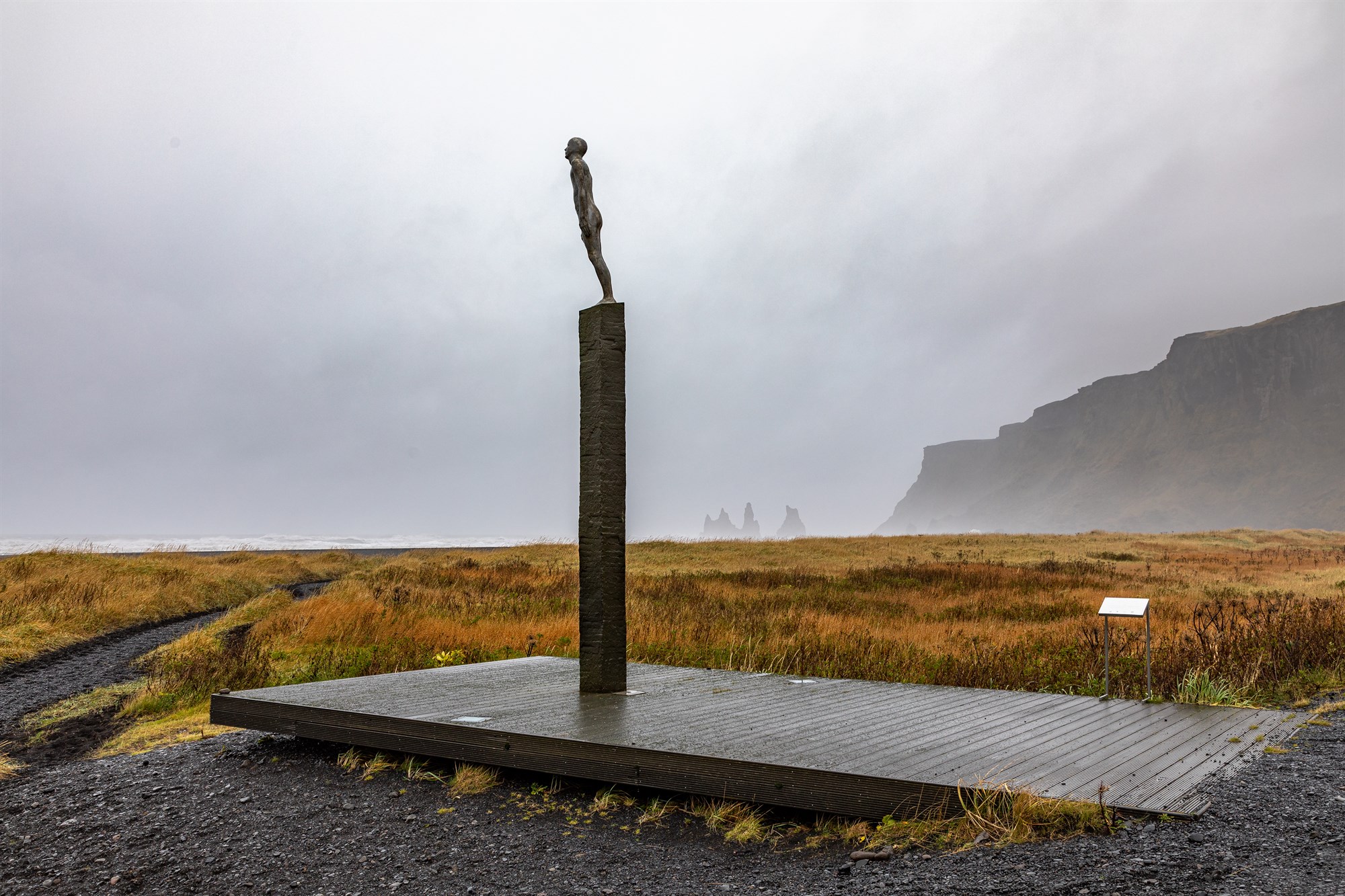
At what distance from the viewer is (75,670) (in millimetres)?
11781

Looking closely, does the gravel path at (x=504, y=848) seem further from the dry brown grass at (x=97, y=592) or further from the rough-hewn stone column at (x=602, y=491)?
the dry brown grass at (x=97, y=592)

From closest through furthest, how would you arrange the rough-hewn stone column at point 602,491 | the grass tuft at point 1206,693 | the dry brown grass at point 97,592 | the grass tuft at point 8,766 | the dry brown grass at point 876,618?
the grass tuft at point 8,766, the rough-hewn stone column at point 602,491, the grass tuft at point 1206,693, the dry brown grass at point 876,618, the dry brown grass at point 97,592

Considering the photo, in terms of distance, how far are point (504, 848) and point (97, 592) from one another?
16616 mm

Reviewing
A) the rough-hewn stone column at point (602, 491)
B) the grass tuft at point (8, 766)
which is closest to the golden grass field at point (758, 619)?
the grass tuft at point (8, 766)

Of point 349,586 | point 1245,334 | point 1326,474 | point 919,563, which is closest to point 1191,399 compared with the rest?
point 1245,334

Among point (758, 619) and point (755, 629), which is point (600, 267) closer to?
point (755, 629)

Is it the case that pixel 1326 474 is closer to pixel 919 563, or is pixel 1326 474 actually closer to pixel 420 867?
pixel 919 563

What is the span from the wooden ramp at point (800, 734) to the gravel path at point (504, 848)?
24cm

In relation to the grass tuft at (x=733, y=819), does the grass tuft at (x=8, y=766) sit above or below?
below

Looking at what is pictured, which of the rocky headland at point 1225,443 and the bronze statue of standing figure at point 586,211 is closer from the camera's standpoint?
the bronze statue of standing figure at point 586,211

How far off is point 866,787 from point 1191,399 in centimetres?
19832

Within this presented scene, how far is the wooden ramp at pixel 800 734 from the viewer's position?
433 centimetres

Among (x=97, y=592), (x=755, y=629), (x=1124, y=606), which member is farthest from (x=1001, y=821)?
(x=97, y=592)

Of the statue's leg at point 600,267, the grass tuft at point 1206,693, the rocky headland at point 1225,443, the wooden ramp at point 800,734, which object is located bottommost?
the grass tuft at point 1206,693
